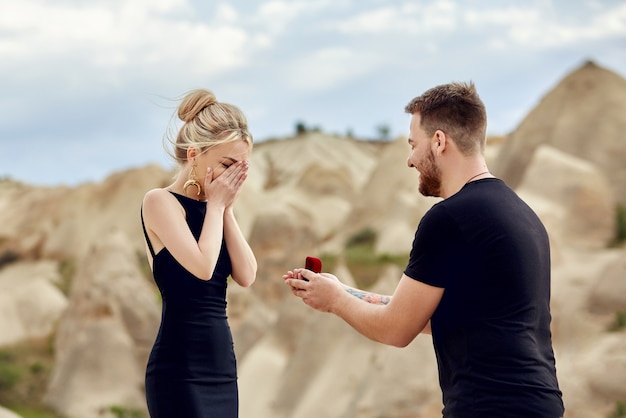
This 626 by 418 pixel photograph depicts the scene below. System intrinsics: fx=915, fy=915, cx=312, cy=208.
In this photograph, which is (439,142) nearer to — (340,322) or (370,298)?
(370,298)

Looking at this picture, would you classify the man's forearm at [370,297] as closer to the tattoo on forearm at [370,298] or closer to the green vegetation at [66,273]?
the tattoo on forearm at [370,298]

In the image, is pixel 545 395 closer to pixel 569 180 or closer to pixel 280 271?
pixel 569 180

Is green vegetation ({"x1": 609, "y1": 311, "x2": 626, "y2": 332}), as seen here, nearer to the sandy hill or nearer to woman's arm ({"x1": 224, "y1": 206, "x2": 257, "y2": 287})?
the sandy hill

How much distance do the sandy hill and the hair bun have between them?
5220mm

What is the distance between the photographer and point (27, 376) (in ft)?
63.8

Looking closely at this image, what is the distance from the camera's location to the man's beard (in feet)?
9.23

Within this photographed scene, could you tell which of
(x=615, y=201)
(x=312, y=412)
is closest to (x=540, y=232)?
(x=312, y=412)

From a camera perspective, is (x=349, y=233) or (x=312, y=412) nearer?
(x=312, y=412)

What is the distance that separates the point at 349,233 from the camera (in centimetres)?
3116

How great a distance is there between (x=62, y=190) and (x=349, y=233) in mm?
13422

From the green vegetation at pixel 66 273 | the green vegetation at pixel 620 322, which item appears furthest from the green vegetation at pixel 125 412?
the green vegetation at pixel 66 273

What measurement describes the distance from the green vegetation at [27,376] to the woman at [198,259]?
48.9ft

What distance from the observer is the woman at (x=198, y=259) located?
303cm

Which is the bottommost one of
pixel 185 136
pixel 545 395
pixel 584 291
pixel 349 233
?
pixel 545 395
